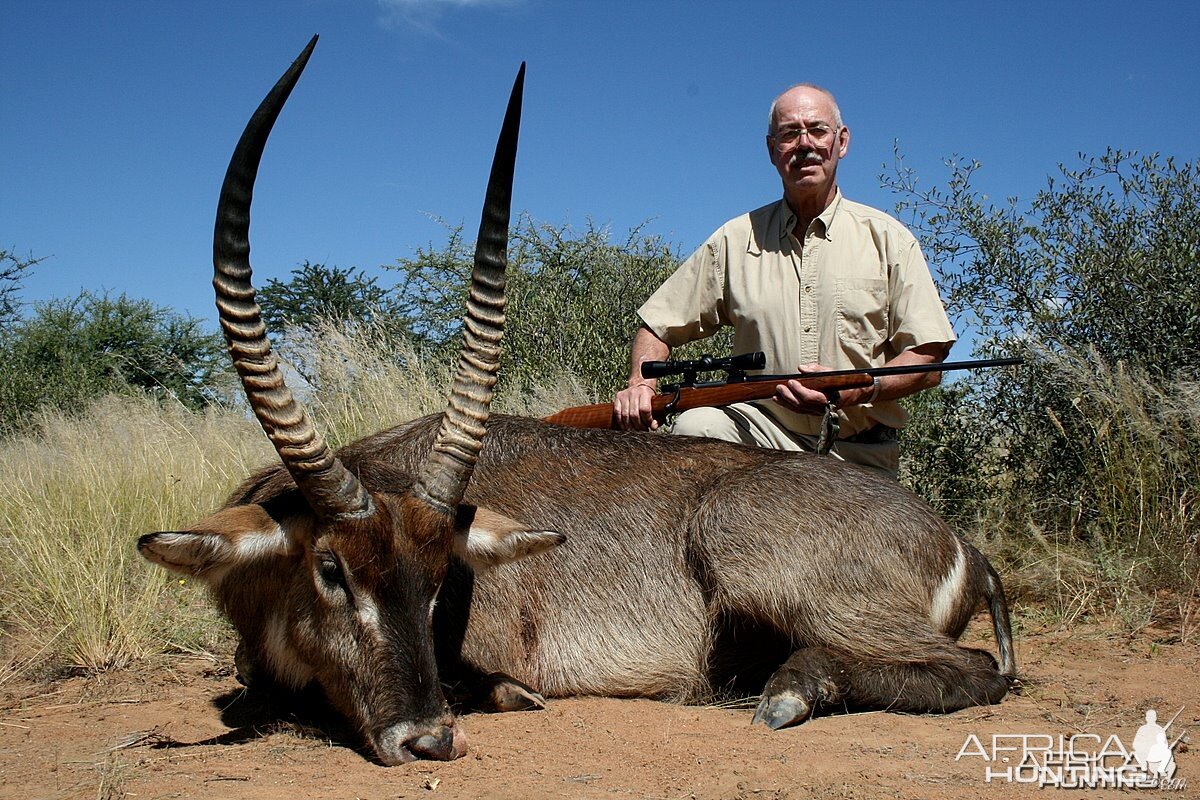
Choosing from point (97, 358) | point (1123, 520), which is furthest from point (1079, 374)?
point (97, 358)

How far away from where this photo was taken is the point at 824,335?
19.6ft

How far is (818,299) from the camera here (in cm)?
600

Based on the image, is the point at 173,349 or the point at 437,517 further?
the point at 173,349

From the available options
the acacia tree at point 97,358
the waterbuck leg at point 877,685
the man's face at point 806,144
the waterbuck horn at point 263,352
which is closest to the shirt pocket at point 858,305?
the man's face at point 806,144

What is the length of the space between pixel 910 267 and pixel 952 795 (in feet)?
11.6

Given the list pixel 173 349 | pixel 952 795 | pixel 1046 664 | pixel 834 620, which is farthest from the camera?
pixel 173 349

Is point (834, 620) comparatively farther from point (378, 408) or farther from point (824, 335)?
point (378, 408)

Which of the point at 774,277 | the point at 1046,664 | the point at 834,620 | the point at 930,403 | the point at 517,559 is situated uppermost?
the point at 774,277

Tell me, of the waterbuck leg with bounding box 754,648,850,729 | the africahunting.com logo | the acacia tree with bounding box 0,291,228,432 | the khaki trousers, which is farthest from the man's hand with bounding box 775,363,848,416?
the acacia tree with bounding box 0,291,228,432

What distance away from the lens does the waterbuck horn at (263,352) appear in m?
3.44

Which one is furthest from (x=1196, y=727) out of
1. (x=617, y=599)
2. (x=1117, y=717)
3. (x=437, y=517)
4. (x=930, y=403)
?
(x=930, y=403)

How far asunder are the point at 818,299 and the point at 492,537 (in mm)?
2788

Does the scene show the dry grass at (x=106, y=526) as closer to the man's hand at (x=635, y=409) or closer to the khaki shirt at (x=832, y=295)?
the man's hand at (x=635, y=409)

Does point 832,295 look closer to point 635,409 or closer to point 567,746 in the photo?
point 635,409
